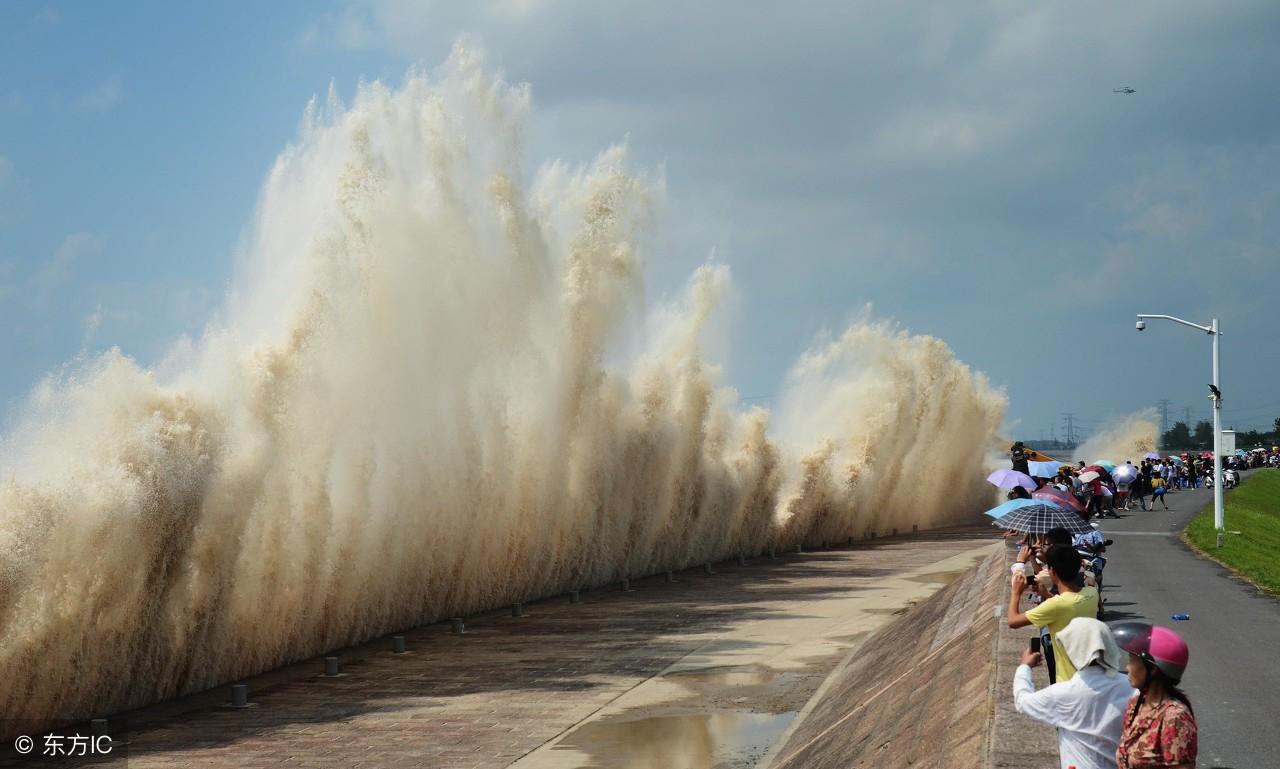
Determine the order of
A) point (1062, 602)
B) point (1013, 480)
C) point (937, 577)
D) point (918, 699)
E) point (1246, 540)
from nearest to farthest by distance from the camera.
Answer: point (1062, 602) → point (918, 699) → point (1013, 480) → point (1246, 540) → point (937, 577)

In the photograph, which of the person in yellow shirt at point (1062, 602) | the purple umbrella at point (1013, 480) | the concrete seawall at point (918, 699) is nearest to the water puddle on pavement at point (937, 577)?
the concrete seawall at point (918, 699)

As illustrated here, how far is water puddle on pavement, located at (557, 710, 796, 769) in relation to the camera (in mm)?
12562

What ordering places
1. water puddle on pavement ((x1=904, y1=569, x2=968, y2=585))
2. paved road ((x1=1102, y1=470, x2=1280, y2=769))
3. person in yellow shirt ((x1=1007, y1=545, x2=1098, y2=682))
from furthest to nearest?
water puddle on pavement ((x1=904, y1=569, x2=968, y2=585)), paved road ((x1=1102, y1=470, x2=1280, y2=769)), person in yellow shirt ((x1=1007, y1=545, x2=1098, y2=682))

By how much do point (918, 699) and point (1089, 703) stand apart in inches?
191

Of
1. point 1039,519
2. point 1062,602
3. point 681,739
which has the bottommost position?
point 681,739

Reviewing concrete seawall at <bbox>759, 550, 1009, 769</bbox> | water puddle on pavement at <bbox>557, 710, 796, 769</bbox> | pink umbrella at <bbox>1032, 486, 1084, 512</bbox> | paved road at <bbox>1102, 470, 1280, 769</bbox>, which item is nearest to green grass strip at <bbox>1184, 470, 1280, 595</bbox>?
paved road at <bbox>1102, 470, 1280, 769</bbox>

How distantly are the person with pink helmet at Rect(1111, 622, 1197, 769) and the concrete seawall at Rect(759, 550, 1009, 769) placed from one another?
6.28ft

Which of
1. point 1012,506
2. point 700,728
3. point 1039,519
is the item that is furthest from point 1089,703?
point 700,728

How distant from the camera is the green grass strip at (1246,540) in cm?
1977

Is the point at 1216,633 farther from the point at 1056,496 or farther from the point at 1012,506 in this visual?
the point at 1012,506

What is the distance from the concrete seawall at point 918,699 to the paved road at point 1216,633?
1.58m

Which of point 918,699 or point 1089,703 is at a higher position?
point 1089,703

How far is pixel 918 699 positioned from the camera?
Answer: 10141mm

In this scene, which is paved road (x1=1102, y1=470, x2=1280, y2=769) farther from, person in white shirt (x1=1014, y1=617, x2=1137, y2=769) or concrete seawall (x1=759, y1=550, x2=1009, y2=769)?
person in white shirt (x1=1014, y1=617, x2=1137, y2=769)
